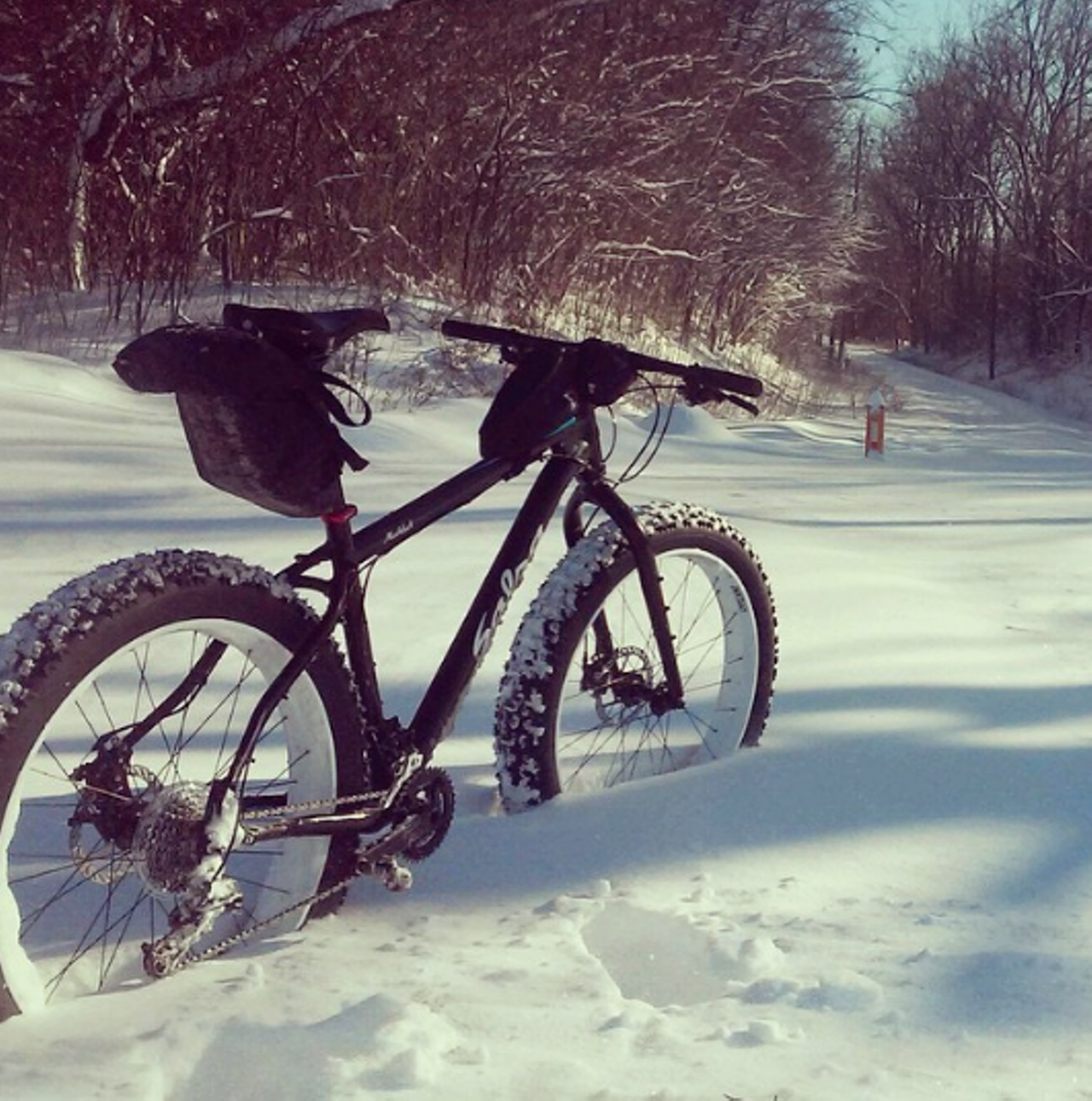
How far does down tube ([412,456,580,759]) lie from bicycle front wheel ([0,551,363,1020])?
0.21 m

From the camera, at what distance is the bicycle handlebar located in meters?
2.21

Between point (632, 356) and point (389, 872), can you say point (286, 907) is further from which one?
point (632, 356)

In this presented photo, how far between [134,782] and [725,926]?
3.41ft

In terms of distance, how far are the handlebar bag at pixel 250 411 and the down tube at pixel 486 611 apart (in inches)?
16.8

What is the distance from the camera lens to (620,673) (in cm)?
257

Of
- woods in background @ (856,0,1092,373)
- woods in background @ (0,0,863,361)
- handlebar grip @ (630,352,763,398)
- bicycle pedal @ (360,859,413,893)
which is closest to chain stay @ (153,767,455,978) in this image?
bicycle pedal @ (360,859,413,893)

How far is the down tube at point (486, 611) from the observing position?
2104 mm

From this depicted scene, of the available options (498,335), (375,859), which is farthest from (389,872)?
(498,335)

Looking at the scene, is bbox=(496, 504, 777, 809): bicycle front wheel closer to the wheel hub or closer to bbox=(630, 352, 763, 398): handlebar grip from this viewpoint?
bbox=(630, 352, 763, 398): handlebar grip

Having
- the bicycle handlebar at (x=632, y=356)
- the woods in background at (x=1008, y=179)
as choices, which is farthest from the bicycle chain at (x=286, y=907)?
the woods in background at (x=1008, y=179)

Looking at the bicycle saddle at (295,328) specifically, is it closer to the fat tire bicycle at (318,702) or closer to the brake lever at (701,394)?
the fat tire bicycle at (318,702)

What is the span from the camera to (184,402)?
1.78 m

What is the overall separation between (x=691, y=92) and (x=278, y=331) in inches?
573

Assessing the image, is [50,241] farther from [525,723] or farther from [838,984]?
[838,984]
